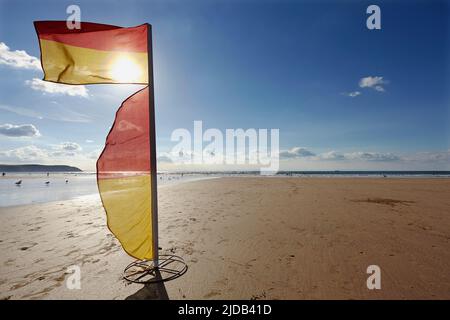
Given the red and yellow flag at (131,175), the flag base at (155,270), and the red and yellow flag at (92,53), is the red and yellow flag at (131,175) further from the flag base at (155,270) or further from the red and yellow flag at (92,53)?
the red and yellow flag at (92,53)

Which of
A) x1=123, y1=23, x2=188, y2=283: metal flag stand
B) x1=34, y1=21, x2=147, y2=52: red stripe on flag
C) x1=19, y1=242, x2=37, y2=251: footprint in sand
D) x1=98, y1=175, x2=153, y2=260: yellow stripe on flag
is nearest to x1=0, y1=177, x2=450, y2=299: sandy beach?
x1=19, y1=242, x2=37, y2=251: footprint in sand

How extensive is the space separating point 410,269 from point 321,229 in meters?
3.18

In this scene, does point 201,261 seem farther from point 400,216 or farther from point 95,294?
point 400,216

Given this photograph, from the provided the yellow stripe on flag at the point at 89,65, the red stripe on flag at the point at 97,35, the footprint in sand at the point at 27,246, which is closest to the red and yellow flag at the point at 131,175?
the yellow stripe on flag at the point at 89,65

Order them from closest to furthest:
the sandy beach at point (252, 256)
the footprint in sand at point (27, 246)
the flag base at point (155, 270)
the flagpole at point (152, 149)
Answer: the sandy beach at point (252, 256) → the flag base at point (155, 270) → the flagpole at point (152, 149) → the footprint in sand at point (27, 246)

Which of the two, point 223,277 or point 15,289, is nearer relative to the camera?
point 15,289

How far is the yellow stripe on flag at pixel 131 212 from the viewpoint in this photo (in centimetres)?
488

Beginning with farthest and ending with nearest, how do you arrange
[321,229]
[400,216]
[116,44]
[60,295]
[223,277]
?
1. [400,216]
2. [321,229]
3. [116,44]
4. [223,277]
5. [60,295]

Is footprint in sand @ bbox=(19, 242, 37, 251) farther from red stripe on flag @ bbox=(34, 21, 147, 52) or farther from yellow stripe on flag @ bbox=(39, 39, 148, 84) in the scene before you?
red stripe on flag @ bbox=(34, 21, 147, 52)

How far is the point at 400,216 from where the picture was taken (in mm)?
10031

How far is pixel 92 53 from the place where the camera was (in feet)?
16.4

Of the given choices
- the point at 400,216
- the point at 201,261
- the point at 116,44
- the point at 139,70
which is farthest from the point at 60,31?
the point at 400,216

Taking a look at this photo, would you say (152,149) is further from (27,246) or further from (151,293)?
(27,246)

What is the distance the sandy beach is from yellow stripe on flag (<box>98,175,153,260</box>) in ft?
2.35
